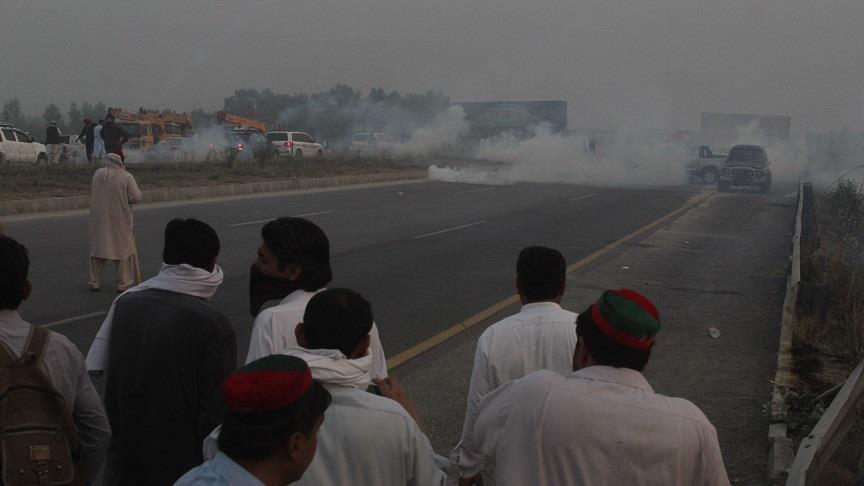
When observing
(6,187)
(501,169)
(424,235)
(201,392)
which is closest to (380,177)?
(501,169)

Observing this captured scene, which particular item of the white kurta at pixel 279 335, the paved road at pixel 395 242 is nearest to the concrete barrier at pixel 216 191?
the paved road at pixel 395 242

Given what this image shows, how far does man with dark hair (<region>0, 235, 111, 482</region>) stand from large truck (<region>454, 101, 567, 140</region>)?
2379 inches

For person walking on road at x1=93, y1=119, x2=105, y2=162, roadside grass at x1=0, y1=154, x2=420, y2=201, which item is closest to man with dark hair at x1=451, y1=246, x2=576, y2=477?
roadside grass at x1=0, y1=154, x2=420, y2=201

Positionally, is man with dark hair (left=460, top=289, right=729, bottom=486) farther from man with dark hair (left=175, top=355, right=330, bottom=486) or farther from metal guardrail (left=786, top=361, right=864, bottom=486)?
metal guardrail (left=786, top=361, right=864, bottom=486)

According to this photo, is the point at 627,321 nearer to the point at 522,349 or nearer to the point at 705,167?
the point at 522,349

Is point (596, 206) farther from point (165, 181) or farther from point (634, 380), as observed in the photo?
point (634, 380)

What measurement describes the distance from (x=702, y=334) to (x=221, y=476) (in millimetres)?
7353

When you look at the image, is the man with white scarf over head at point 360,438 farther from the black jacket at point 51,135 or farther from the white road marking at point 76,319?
the black jacket at point 51,135

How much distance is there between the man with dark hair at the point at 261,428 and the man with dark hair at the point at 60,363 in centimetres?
97

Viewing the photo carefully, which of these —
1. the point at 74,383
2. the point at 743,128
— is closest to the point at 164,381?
the point at 74,383

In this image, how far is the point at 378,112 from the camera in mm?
64312

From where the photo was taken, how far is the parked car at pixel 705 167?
40.2 m

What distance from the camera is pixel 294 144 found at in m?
43.9

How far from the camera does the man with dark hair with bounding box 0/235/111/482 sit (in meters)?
2.87
